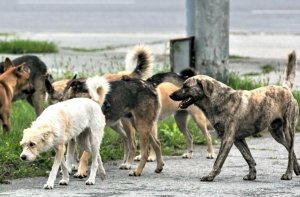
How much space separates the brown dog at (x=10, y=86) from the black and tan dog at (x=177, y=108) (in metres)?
1.75

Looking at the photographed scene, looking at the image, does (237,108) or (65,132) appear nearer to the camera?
(65,132)

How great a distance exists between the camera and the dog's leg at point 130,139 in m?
10.9

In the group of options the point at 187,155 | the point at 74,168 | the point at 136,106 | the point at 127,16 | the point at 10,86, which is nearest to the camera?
the point at 74,168

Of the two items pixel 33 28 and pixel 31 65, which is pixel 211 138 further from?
pixel 33 28

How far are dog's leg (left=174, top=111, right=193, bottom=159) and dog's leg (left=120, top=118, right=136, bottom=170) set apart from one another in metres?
0.65

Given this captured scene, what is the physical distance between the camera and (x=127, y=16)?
94.5ft

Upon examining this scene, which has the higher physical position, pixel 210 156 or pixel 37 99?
pixel 37 99

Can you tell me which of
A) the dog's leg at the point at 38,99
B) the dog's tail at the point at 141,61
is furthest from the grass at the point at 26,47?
the dog's tail at the point at 141,61

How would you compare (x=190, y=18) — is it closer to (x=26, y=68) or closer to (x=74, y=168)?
(x=26, y=68)

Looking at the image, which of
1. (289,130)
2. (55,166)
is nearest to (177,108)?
(289,130)

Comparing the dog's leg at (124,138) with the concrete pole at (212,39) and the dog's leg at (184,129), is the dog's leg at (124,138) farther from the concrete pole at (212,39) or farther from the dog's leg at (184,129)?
the concrete pole at (212,39)

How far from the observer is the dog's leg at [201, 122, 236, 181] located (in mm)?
9914

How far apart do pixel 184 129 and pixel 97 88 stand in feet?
6.37

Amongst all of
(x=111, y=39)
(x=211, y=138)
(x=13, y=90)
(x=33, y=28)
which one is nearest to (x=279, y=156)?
(x=211, y=138)
